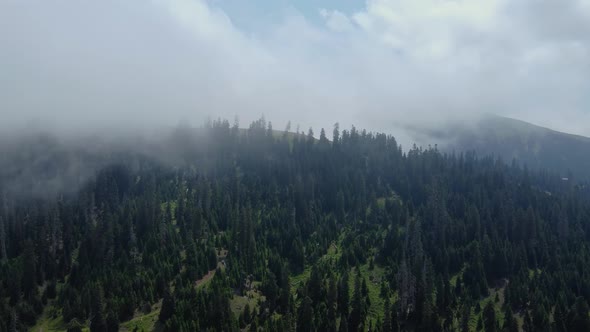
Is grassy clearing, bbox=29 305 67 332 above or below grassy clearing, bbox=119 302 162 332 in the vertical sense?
below

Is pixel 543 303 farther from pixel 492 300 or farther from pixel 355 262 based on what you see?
pixel 355 262

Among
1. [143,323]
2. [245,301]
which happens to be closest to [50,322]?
[143,323]

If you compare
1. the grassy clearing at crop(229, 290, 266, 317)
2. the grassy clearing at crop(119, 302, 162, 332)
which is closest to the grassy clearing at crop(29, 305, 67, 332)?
the grassy clearing at crop(119, 302, 162, 332)

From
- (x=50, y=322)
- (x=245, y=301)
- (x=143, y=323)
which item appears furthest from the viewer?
(x=50, y=322)

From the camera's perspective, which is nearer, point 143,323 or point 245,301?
point 143,323

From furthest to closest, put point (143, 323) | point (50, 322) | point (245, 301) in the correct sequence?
point (50, 322)
point (245, 301)
point (143, 323)

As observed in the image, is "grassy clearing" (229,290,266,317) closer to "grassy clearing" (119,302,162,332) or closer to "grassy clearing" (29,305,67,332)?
"grassy clearing" (119,302,162,332)

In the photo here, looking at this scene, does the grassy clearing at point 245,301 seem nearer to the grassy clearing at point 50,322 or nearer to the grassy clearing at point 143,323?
the grassy clearing at point 143,323

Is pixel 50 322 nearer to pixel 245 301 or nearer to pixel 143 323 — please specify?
pixel 143 323

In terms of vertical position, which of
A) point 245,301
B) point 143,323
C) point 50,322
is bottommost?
point 50,322

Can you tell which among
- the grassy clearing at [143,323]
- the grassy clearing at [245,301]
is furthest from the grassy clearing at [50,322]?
the grassy clearing at [245,301]

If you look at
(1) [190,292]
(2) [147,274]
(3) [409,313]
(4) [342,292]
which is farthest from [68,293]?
(3) [409,313]
